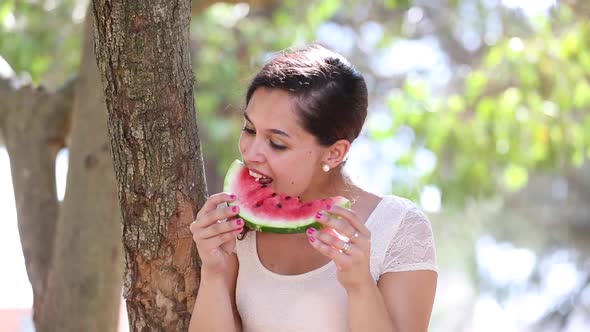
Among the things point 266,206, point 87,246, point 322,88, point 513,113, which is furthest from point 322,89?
point 513,113

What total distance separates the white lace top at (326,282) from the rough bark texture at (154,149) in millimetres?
218

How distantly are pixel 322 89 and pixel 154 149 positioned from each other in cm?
56

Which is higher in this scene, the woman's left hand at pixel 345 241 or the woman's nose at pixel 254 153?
the woman's nose at pixel 254 153

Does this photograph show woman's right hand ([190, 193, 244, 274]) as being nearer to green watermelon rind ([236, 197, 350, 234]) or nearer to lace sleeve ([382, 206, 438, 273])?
green watermelon rind ([236, 197, 350, 234])

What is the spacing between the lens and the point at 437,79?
44.5ft

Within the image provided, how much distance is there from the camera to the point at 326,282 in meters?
2.91

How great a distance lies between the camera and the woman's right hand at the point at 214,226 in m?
2.67

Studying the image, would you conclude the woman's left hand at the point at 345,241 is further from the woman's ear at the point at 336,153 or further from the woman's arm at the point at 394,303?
the woman's ear at the point at 336,153

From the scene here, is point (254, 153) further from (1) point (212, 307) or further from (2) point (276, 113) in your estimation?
(1) point (212, 307)

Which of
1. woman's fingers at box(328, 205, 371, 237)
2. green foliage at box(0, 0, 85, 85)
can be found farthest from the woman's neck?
green foliage at box(0, 0, 85, 85)

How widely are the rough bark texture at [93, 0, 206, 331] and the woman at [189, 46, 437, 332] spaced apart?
0.54 feet

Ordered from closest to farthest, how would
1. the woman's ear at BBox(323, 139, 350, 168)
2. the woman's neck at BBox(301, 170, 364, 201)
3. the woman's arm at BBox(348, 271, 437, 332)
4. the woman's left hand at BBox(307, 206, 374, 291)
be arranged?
the woman's left hand at BBox(307, 206, 374, 291) < the woman's arm at BBox(348, 271, 437, 332) < the woman's ear at BBox(323, 139, 350, 168) < the woman's neck at BBox(301, 170, 364, 201)

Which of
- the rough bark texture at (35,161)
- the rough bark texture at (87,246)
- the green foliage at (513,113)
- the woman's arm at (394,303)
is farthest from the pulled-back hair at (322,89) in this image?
the green foliage at (513,113)

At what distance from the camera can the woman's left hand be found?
2.56 meters
